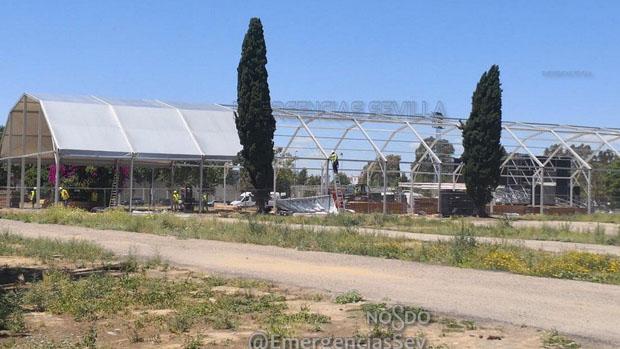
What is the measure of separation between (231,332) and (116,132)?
37832 mm

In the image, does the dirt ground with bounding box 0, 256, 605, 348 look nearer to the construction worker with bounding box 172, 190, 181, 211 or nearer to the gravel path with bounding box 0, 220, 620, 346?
the gravel path with bounding box 0, 220, 620, 346

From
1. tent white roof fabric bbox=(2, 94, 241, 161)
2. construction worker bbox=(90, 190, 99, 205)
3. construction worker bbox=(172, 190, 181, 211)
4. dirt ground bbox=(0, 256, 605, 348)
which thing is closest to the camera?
dirt ground bbox=(0, 256, 605, 348)

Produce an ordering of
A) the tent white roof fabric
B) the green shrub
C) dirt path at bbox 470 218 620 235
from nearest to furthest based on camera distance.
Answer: the green shrub, dirt path at bbox 470 218 620 235, the tent white roof fabric

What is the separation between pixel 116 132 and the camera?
4484cm

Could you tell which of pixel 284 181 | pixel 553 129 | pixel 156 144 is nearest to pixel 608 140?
pixel 553 129

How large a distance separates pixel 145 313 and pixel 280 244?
39.6 ft

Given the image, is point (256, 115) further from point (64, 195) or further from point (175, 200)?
point (64, 195)

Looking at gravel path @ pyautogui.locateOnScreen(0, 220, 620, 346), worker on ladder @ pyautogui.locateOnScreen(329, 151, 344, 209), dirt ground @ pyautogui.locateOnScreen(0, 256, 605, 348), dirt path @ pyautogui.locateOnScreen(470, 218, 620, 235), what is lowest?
dirt ground @ pyautogui.locateOnScreen(0, 256, 605, 348)

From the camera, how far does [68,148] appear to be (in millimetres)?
41562

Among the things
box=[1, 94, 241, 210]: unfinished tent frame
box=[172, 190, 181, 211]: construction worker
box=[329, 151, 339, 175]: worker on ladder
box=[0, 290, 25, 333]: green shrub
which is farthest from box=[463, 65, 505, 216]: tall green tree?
box=[0, 290, 25, 333]: green shrub

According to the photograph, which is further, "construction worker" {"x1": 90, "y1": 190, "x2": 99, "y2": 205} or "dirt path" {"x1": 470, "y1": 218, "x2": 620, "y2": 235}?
"construction worker" {"x1": 90, "y1": 190, "x2": 99, "y2": 205}

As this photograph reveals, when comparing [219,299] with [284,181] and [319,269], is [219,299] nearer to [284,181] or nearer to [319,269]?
[319,269]

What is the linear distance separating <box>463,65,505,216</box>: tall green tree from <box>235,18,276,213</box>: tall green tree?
13772 millimetres

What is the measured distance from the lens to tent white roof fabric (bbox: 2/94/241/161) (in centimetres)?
4291
